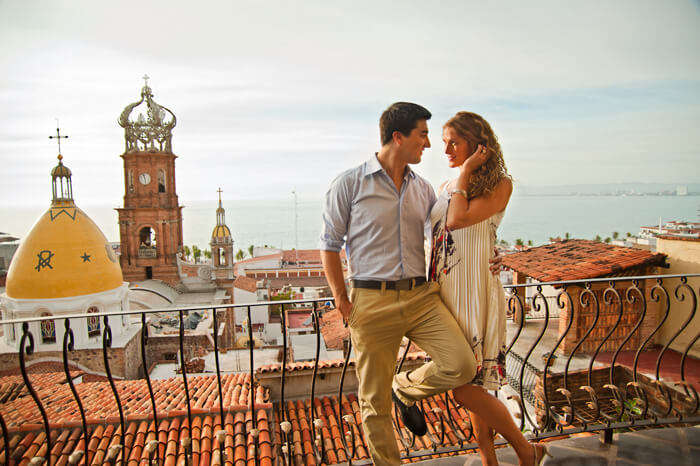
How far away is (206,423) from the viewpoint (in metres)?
5.06

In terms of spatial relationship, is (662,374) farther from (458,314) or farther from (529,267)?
(458,314)

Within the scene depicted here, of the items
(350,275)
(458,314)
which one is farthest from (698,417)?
(350,275)

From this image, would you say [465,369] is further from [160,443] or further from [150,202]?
[150,202]

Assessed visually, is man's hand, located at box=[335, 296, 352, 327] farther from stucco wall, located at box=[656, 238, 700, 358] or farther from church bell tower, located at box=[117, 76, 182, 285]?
church bell tower, located at box=[117, 76, 182, 285]

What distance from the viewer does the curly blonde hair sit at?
8.06ft

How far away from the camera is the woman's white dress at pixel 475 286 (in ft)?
8.01

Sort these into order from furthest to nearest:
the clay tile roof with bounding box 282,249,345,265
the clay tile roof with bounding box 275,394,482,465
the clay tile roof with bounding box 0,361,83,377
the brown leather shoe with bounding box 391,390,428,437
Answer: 1. the clay tile roof with bounding box 282,249,345,265
2. the clay tile roof with bounding box 0,361,83,377
3. the clay tile roof with bounding box 275,394,482,465
4. the brown leather shoe with bounding box 391,390,428,437

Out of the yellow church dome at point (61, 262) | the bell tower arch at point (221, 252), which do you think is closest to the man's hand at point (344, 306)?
the yellow church dome at point (61, 262)

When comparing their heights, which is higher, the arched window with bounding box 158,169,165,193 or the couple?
the arched window with bounding box 158,169,165,193

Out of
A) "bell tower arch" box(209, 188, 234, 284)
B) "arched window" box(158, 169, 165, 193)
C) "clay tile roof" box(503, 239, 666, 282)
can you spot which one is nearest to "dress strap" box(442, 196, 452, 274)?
"clay tile roof" box(503, 239, 666, 282)

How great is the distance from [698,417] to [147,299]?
32.0m

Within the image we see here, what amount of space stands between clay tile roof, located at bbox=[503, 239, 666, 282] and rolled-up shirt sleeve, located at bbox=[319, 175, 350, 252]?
37.0 ft

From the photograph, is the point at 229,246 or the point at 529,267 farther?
the point at 229,246

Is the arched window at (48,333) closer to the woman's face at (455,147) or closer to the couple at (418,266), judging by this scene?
the couple at (418,266)
